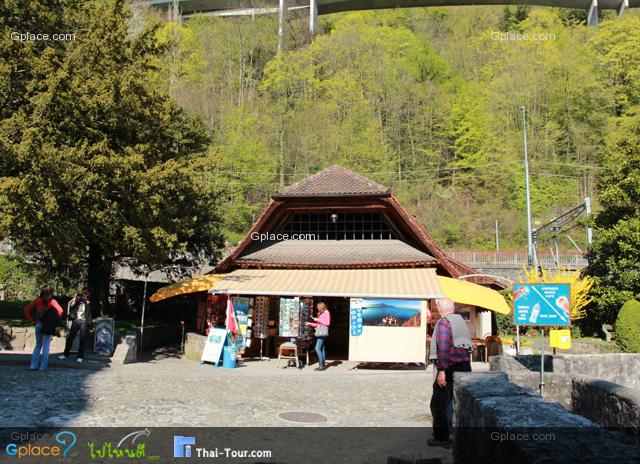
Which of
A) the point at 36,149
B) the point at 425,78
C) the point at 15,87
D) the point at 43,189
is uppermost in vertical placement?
the point at 425,78

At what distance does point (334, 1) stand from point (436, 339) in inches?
2436

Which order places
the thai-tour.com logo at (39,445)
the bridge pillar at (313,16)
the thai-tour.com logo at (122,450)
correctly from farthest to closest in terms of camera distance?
the bridge pillar at (313,16) → the thai-tour.com logo at (122,450) → the thai-tour.com logo at (39,445)

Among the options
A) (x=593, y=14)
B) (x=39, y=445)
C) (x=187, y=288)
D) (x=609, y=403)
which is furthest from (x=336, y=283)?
(x=593, y=14)

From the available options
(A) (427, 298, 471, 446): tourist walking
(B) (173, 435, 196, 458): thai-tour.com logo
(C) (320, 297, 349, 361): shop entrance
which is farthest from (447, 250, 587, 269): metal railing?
(B) (173, 435, 196, 458): thai-tour.com logo

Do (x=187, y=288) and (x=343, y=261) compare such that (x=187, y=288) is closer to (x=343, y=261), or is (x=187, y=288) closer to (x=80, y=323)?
(x=80, y=323)

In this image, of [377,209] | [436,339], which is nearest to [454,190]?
[377,209]

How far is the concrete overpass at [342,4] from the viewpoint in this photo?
63312 mm

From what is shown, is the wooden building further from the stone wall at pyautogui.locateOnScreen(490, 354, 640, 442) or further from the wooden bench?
the wooden bench

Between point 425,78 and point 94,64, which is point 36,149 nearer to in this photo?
point 94,64

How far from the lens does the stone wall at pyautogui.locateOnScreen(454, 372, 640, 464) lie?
2.83 metres

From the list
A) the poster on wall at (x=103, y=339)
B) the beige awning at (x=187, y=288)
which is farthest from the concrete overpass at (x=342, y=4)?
the poster on wall at (x=103, y=339)

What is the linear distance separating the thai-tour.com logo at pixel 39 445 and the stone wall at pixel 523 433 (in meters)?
4.13

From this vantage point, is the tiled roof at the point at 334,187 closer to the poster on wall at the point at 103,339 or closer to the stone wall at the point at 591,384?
the poster on wall at the point at 103,339

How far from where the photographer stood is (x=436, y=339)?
7.20 meters
